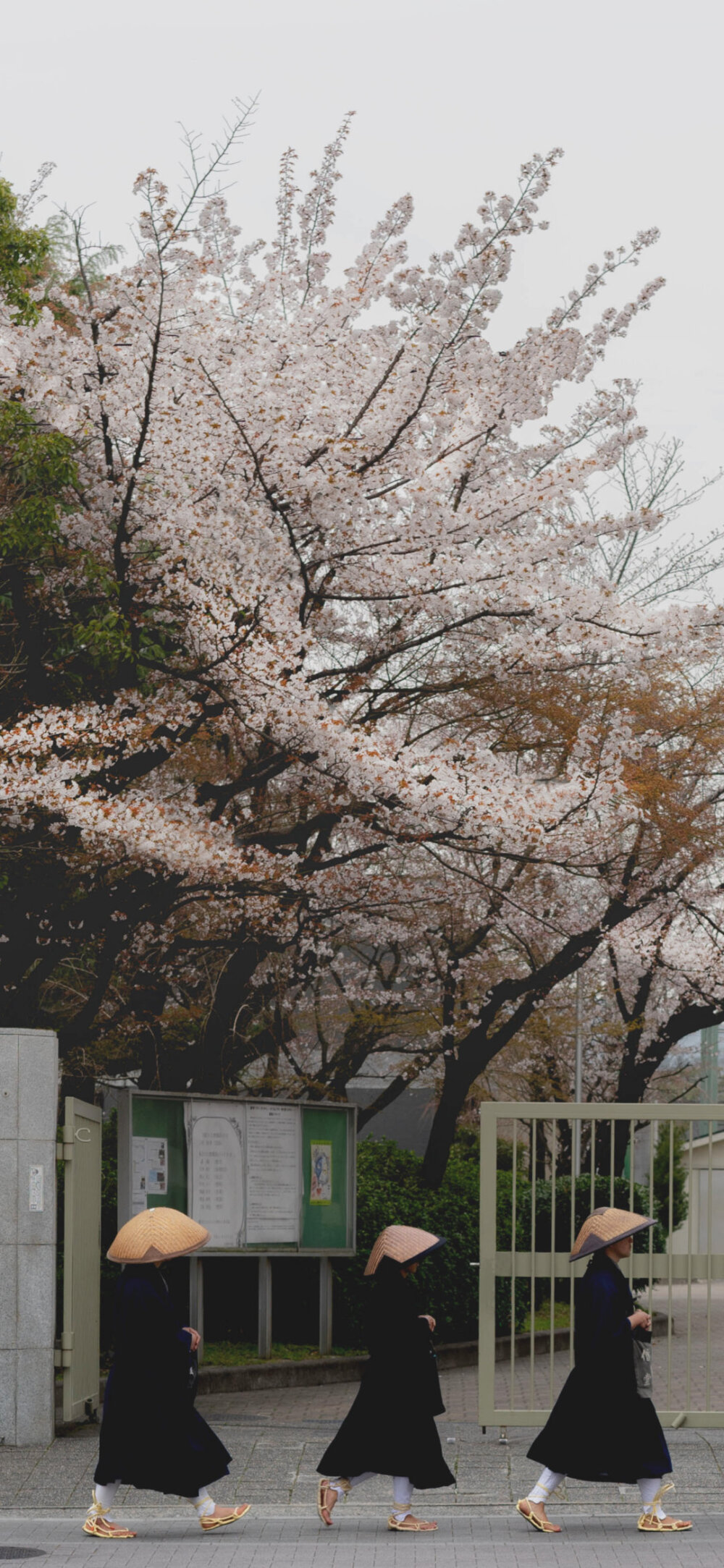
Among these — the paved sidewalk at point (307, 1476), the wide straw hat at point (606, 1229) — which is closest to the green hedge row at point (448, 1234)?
the paved sidewalk at point (307, 1476)

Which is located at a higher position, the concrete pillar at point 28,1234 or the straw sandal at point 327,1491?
the concrete pillar at point 28,1234

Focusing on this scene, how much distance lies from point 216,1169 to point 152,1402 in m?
5.53

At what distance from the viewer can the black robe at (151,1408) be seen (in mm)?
7219

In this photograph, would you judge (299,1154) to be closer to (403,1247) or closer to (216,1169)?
(216,1169)

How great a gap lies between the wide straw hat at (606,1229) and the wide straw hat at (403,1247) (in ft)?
2.13

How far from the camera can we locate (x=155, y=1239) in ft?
24.3

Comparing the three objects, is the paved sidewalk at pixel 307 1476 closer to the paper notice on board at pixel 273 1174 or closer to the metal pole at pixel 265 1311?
the paper notice on board at pixel 273 1174

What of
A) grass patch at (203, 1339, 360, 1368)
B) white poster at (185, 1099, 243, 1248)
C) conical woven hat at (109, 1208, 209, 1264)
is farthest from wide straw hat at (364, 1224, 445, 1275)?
grass patch at (203, 1339, 360, 1368)

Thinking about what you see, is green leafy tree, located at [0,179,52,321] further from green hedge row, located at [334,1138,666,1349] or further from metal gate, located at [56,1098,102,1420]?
green hedge row, located at [334,1138,666,1349]

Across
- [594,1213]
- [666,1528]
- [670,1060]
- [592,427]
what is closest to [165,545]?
[592,427]

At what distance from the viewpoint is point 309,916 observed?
610 inches

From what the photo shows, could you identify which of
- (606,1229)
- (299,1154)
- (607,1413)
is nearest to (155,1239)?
(606,1229)

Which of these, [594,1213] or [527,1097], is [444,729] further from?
[527,1097]

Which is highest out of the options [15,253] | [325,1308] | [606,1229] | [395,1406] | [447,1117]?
[15,253]
